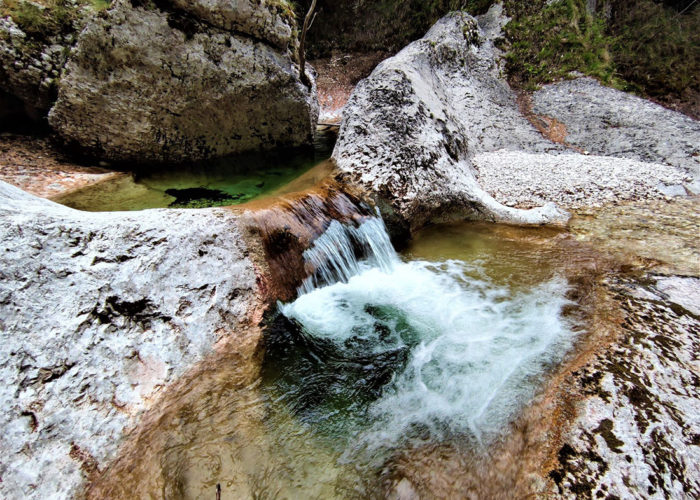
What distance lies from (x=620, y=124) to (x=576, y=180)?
4.20 m

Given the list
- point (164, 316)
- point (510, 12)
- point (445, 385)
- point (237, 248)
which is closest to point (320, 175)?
point (237, 248)

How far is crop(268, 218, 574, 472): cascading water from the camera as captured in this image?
112 inches

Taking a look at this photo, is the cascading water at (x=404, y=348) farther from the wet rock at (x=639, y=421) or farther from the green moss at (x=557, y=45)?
the green moss at (x=557, y=45)

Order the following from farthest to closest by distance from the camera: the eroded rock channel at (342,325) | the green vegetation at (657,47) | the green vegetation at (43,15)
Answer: the green vegetation at (657,47)
the green vegetation at (43,15)
the eroded rock channel at (342,325)

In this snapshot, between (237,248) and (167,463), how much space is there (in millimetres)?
2279

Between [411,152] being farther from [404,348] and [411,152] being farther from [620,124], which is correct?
[620,124]

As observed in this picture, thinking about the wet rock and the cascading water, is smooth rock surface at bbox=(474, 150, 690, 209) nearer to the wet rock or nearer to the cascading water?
the cascading water

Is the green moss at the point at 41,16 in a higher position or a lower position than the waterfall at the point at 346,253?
higher

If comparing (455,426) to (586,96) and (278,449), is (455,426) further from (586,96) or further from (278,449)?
(586,96)

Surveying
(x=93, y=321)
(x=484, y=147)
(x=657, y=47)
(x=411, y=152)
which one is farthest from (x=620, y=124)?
(x=93, y=321)

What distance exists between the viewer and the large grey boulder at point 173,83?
5906 mm

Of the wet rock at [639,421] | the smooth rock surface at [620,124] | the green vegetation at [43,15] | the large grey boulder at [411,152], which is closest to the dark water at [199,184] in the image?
the large grey boulder at [411,152]

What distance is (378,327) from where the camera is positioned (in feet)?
13.4

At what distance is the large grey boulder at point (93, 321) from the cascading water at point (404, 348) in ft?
3.17
